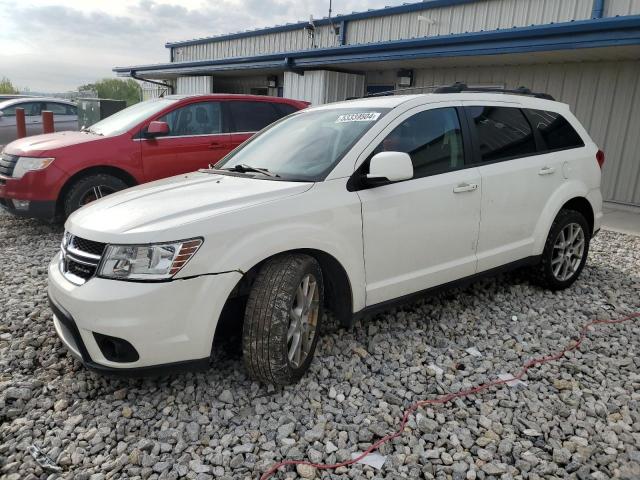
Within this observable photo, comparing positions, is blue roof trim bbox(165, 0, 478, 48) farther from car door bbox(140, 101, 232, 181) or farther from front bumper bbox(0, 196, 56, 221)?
front bumper bbox(0, 196, 56, 221)

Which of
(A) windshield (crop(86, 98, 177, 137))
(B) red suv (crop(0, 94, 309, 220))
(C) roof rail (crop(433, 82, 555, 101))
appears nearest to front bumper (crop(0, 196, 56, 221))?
(B) red suv (crop(0, 94, 309, 220))

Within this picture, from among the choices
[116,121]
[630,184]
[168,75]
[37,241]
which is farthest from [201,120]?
[168,75]

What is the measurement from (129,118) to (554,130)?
5103 mm

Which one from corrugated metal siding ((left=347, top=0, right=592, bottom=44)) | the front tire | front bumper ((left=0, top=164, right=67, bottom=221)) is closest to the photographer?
the front tire

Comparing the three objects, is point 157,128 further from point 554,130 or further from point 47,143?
point 554,130

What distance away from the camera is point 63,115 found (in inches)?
529

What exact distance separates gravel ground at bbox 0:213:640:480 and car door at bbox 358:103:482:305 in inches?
20.7

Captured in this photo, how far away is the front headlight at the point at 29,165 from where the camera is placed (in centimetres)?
574

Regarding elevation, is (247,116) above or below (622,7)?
below

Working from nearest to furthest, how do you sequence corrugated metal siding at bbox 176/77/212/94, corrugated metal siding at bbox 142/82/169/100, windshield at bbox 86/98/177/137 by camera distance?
windshield at bbox 86/98/177/137
corrugated metal siding at bbox 176/77/212/94
corrugated metal siding at bbox 142/82/169/100

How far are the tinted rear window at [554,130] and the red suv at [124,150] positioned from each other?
13.2 ft

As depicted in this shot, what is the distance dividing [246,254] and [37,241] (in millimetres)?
4456

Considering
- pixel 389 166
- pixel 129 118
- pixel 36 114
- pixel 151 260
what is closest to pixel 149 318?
pixel 151 260

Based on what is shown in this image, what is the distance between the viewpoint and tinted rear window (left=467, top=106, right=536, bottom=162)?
3842 millimetres
